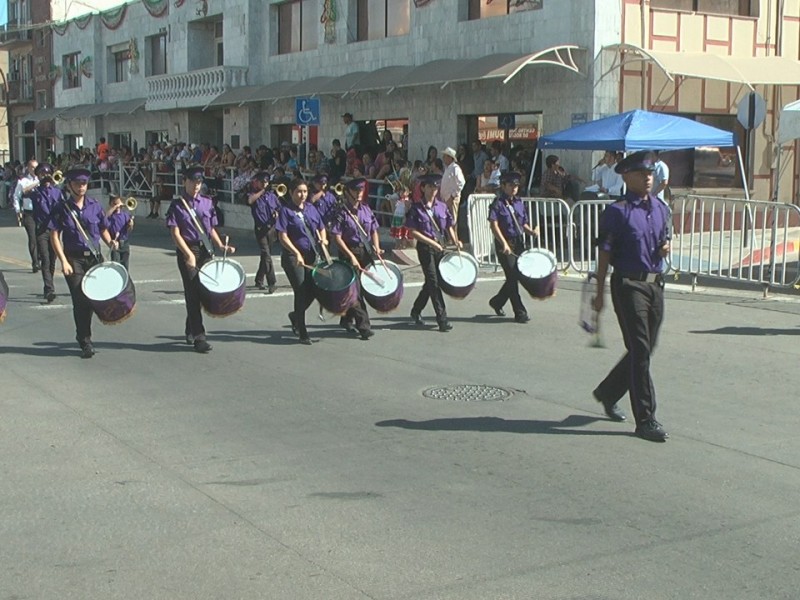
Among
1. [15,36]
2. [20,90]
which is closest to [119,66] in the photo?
[15,36]

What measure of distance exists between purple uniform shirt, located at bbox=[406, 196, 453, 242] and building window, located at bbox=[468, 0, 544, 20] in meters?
10.6

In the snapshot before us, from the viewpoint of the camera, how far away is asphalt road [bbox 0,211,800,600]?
4.75 m

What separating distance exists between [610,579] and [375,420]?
3.19m

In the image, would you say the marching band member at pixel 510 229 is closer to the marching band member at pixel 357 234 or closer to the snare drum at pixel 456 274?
the snare drum at pixel 456 274

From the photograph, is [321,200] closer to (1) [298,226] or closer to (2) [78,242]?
(1) [298,226]

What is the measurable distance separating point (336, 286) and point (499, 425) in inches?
139

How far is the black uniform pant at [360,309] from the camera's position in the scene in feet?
36.3

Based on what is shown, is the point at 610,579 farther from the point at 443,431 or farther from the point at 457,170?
the point at 457,170

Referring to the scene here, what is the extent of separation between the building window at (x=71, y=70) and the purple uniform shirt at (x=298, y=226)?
35.7 metres

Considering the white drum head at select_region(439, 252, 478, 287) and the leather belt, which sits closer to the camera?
the leather belt

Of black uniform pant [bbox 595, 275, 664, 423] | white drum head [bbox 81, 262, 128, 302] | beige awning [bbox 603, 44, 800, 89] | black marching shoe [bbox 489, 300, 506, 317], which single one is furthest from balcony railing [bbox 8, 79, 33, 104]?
black uniform pant [bbox 595, 275, 664, 423]

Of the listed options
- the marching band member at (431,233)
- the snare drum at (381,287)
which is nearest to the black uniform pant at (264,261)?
the marching band member at (431,233)

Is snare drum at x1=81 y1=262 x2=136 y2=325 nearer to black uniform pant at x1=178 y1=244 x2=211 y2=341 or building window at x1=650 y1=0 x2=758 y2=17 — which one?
black uniform pant at x1=178 y1=244 x2=211 y2=341

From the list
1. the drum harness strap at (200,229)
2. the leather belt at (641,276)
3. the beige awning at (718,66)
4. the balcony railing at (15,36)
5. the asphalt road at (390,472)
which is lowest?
the asphalt road at (390,472)
